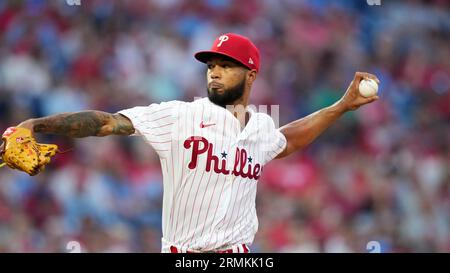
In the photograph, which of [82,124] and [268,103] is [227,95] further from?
[268,103]

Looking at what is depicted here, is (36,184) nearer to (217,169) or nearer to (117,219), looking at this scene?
(117,219)

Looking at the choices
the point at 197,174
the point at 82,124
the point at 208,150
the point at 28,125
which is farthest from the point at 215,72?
the point at 28,125

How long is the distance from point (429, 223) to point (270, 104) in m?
1.67

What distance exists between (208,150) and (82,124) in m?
0.62

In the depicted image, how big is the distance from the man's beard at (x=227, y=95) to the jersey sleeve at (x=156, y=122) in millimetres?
209

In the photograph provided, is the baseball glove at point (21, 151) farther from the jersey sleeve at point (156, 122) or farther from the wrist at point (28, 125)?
the jersey sleeve at point (156, 122)

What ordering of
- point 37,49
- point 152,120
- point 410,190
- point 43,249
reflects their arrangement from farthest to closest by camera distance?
point 37,49, point 410,190, point 43,249, point 152,120

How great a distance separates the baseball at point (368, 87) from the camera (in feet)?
14.9

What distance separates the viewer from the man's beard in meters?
4.16

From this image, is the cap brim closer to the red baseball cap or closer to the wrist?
the red baseball cap

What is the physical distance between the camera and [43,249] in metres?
6.60

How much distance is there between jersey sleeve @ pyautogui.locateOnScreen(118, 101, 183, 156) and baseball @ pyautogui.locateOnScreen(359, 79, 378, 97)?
109cm

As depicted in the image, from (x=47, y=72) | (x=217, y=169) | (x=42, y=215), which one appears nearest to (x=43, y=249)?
(x=42, y=215)

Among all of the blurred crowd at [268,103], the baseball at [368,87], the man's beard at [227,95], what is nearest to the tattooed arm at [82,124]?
the man's beard at [227,95]
